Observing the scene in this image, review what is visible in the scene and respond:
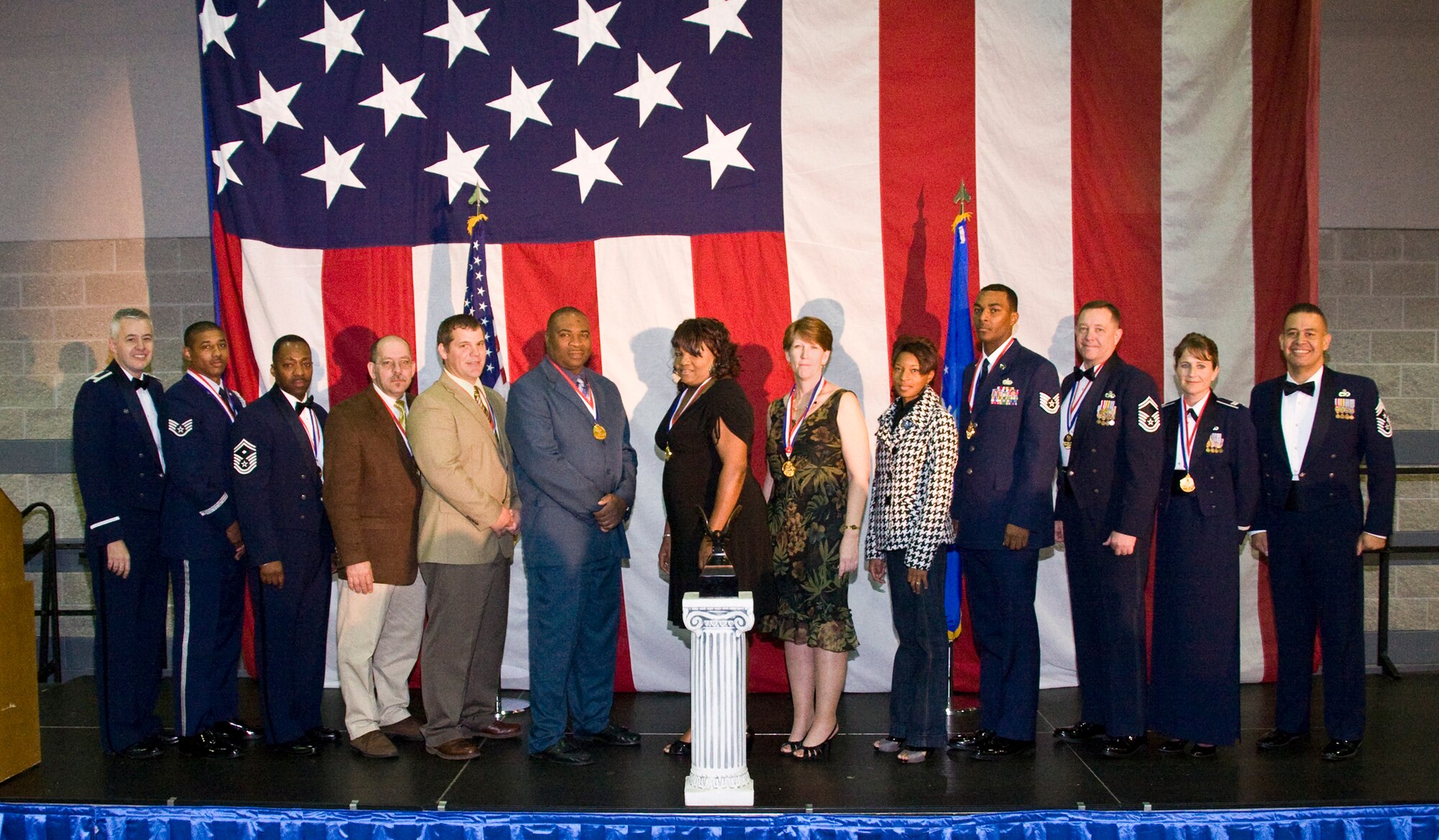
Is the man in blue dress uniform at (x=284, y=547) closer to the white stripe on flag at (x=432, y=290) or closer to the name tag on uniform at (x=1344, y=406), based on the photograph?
the white stripe on flag at (x=432, y=290)

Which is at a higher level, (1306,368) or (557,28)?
(557,28)

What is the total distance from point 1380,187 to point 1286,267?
106 cm

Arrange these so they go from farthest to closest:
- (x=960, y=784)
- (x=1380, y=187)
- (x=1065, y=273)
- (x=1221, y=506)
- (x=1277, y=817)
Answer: (x=1380, y=187)
(x=1065, y=273)
(x=1221, y=506)
(x=960, y=784)
(x=1277, y=817)

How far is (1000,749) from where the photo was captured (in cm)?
379

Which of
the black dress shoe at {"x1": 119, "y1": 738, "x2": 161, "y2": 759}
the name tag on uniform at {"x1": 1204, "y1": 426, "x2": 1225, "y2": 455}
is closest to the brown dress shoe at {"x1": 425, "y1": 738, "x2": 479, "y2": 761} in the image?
the black dress shoe at {"x1": 119, "y1": 738, "x2": 161, "y2": 759}

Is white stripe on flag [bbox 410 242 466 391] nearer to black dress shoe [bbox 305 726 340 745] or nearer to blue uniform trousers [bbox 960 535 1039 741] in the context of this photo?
black dress shoe [bbox 305 726 340 745]

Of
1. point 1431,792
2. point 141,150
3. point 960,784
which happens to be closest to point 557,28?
point 141,150

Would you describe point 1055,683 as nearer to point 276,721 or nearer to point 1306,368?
point 1306,368

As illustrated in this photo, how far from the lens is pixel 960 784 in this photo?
3492 millimetres

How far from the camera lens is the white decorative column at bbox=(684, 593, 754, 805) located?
10.8ft

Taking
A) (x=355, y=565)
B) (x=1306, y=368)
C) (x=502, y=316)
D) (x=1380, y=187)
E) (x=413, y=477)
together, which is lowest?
(x=355, y=565)

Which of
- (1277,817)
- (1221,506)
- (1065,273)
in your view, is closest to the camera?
(1277,817)

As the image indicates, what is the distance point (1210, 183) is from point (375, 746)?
4173 mm

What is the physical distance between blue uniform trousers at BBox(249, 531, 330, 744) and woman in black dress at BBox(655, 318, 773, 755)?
4.40 ft
